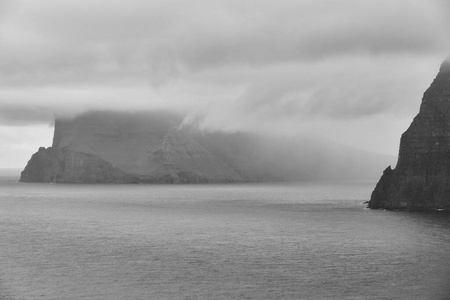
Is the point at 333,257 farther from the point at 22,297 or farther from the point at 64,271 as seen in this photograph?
the point at 22,297

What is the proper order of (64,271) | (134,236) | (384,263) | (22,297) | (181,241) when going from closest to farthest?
(22,297) < (64,271) < (384,263) < (181,241) < (134,236)

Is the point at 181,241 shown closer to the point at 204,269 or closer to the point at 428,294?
the point at 204,269

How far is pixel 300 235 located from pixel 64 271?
217 feet

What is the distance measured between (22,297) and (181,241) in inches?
2366

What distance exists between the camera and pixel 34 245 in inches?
5290

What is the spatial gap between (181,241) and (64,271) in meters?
43.0

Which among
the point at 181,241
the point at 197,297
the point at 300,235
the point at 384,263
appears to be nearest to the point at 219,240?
the point at 181,241

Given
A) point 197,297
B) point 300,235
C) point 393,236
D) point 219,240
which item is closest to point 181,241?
point 219,240

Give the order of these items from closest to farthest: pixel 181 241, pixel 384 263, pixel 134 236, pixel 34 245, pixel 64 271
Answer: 1. pixel 64 271
2. pixel 384 263
3. pixel 34 245
4. pixel 181 241
5. pixel 134 236

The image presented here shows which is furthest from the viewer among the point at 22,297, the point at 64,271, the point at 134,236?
the point at 134,236

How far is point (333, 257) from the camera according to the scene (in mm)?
119375

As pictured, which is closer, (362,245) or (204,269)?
(204,269)

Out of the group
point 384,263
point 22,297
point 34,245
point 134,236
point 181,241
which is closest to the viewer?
point 22,297

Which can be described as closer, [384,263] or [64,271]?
[64,271]
